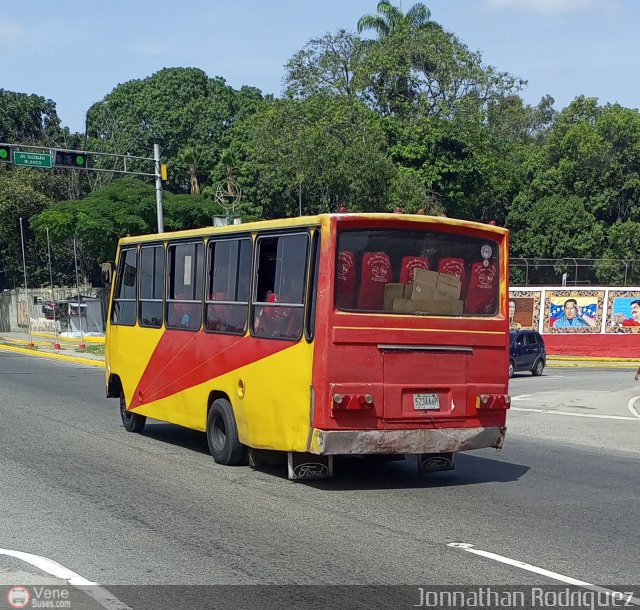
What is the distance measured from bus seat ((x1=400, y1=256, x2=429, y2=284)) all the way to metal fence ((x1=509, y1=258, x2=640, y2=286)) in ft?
121

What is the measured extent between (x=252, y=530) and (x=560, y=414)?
12222 millimetres

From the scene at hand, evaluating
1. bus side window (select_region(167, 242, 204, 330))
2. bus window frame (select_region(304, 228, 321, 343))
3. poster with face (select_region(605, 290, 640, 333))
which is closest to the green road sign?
bus side window (select_region(167, 242, 204, 330))

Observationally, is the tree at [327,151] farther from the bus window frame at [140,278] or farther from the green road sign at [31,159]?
the bus window frame at [140,278]

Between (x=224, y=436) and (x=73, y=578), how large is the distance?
16.3ft

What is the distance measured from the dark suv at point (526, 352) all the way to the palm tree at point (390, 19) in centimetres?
3679

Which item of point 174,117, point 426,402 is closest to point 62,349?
point 426,402

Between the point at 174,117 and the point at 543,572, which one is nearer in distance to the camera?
the point at 543,572

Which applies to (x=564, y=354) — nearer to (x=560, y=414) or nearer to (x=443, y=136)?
(x=443, y=136)

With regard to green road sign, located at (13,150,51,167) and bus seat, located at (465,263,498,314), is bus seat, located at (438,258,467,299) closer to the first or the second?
bus seat, located at (465,263,498,314)

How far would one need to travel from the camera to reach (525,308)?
4578 centimetres

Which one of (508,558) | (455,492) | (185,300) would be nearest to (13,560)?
(508,558)

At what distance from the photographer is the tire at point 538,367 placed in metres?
33.3

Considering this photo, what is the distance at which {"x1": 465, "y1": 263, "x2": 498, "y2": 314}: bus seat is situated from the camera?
35.6 ft

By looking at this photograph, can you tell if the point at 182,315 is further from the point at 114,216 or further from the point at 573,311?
the point at 573,311
